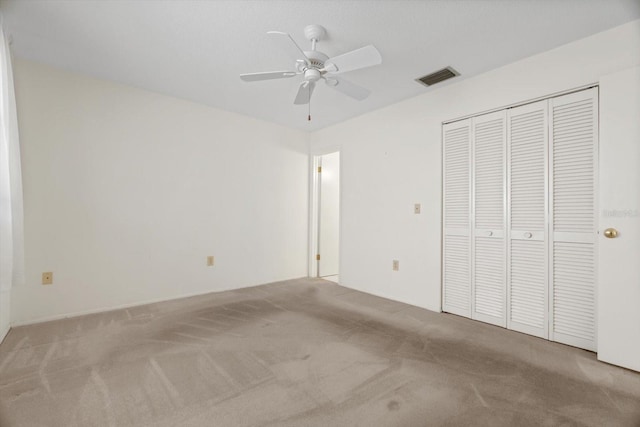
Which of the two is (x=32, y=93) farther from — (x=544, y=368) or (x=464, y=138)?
(x=544, y=368)

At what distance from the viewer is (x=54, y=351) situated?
2078mm

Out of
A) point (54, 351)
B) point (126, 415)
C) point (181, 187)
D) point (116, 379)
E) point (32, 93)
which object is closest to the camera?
point (126, 415)

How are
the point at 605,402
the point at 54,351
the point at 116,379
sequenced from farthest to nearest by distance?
the point at 54,351 → the point at 116,379 → the point at 605,402

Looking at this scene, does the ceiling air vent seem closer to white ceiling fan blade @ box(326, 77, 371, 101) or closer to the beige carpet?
white ceiling fan blade @ box(326, 77, 371, 101)

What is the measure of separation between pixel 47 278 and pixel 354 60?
3.32 meters

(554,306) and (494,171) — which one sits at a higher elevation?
(494,171)

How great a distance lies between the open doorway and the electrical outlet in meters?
3.14

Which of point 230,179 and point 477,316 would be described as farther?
point 230,179

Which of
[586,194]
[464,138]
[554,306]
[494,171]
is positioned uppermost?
[464,138]

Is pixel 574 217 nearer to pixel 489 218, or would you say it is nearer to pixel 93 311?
pixel 489 218

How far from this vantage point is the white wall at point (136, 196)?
2648 mm

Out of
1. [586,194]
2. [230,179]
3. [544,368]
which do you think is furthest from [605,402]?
[230,179]

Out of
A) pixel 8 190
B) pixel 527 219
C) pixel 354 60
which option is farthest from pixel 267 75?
pixel 527 219

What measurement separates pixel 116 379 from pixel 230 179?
2.60 meters
